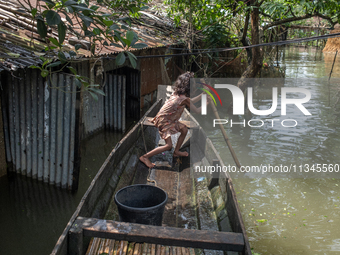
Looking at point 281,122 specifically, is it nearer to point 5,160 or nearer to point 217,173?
point 217,173

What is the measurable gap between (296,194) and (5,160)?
5.63m

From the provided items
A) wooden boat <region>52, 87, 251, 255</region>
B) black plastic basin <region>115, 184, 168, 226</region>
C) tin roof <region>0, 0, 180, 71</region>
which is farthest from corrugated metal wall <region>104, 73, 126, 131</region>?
black plastic basin <region>115, 184, 168, 226</region>

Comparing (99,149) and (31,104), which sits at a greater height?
(31,104)

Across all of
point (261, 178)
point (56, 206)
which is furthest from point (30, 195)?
point (261, 178)

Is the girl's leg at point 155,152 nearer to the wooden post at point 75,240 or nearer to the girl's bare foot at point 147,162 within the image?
the girl's bare foot at point 147,162

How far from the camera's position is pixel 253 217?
17.3 ft

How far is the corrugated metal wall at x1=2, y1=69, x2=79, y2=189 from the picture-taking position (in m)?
5.11

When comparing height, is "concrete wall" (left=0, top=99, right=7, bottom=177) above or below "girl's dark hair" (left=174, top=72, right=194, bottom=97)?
below

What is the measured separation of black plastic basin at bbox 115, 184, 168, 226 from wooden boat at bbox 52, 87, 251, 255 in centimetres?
14

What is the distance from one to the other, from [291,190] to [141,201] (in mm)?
3829

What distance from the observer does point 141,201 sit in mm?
3734

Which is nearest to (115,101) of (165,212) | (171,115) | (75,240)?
(171,115)

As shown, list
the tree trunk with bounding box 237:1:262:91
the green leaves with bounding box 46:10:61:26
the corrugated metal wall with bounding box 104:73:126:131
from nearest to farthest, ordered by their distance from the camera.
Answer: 1. the green leaves with bounding box 46:10:61:26
2. the corrugated metal wall with bounding box 104:73:126:131
3. the tree trunk with bounding box 237:1:262:91

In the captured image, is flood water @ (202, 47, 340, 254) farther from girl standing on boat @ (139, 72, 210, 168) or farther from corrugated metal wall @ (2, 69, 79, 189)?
corrugated metal wall @ (2, 69, 79, 189)
